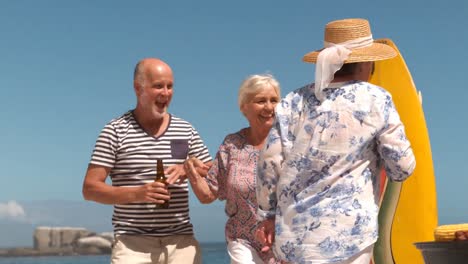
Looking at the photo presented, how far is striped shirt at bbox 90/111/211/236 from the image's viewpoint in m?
4.45

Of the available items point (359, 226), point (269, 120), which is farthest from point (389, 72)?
point (359, 226)

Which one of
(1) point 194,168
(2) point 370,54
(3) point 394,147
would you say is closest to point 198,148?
(1) point 194,168

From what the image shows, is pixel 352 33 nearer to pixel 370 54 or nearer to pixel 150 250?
pixel 370 54

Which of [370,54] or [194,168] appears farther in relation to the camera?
[194,168]

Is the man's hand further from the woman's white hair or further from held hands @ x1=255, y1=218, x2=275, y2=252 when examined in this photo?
held hands @ x1=255, y1=218, x2=275, y2=252

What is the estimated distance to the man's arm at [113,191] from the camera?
4242mm

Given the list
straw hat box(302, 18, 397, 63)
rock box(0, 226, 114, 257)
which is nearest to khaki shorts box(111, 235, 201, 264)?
straw hat box(302, 18, 397, 63)

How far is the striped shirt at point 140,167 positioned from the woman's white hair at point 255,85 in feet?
1.47

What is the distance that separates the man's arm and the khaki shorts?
0.85 ft

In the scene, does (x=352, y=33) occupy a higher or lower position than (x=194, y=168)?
higher

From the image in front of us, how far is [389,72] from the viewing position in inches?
221

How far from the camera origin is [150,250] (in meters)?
4.43

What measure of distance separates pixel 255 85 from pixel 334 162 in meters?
1.28

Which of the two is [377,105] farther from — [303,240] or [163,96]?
[163,96]
